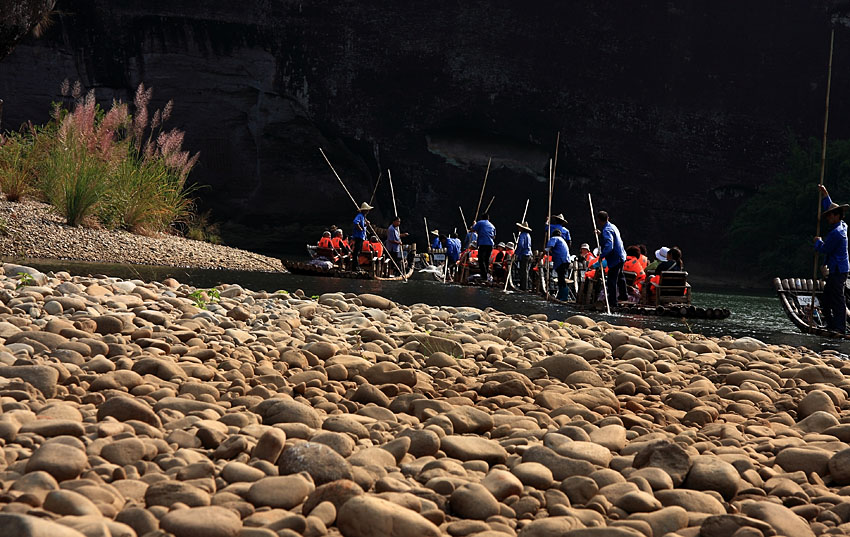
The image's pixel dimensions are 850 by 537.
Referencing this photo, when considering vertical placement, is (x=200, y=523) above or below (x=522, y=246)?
below

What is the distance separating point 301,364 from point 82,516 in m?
2.63

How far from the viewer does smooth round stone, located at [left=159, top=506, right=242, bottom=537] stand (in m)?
2.59

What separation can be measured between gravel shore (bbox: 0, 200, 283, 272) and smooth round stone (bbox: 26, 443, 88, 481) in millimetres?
12533

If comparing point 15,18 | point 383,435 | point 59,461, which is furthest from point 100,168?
point 59,461

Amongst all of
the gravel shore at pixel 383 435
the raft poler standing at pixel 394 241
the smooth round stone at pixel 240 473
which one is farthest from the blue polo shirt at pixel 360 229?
the smooth round stone at pixel 240 473

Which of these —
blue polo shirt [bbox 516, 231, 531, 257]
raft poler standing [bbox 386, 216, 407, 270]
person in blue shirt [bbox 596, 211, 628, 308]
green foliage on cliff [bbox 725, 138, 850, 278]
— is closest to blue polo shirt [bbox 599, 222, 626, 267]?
person in blue shirt [bbox 596, 211, 628, 308]

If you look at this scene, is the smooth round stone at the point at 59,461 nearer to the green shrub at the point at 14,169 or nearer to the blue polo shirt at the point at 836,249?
the blue polo shirt at the point at 836,249

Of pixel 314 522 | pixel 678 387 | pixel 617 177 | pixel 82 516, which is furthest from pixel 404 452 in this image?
pixel 617 177

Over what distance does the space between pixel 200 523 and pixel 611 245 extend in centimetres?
1143

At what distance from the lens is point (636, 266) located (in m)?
14.8

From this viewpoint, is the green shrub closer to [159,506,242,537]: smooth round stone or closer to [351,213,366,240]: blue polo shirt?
[351,213,366,240]: blue polo shirt

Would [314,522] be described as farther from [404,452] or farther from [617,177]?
[617,177]

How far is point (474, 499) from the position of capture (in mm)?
3035

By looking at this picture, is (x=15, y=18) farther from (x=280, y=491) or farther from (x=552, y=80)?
(x=552, y=80)
